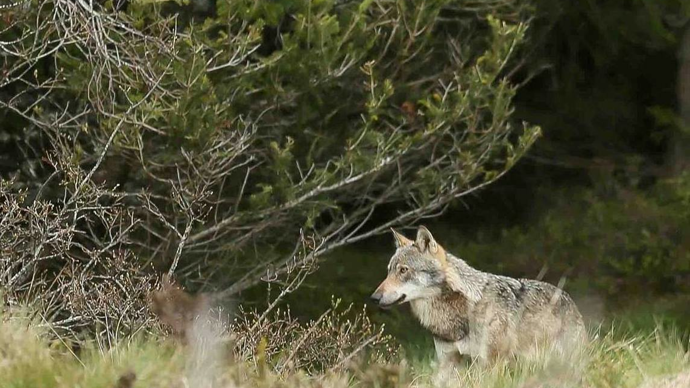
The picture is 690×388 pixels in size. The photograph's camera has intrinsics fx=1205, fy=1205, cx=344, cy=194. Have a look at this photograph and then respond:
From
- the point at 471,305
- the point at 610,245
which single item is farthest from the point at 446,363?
the point at 610,245

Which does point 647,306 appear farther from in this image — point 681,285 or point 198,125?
point 198,125

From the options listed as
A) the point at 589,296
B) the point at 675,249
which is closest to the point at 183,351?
the point at 589,296

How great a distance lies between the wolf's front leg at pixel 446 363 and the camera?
6.46 meters

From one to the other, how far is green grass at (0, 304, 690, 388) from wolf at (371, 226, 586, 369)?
139 cm

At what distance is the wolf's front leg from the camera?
6.46 metres

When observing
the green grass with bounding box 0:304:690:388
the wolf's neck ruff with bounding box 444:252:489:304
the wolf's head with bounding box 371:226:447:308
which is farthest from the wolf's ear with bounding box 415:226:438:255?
the green grass with bounding box 0:304:690:388

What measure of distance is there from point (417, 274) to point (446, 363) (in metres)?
1.27

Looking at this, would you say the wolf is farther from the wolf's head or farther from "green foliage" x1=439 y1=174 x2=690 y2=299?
"green foliage" x1=439 y1=174 x2=690 y2=299

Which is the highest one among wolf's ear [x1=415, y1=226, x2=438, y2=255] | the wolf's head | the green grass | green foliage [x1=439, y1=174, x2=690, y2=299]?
the green grass

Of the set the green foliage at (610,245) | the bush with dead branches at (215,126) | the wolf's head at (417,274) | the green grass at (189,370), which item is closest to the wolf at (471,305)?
the wolf's head at (417,274)

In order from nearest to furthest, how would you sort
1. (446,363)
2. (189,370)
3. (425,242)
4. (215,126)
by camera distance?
(189,370) < (446,363) < (425,242) < (215,126)

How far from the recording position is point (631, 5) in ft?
47.1

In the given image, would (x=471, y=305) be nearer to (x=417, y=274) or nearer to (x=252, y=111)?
(x=417, y=274)

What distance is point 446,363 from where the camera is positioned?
298 inches
